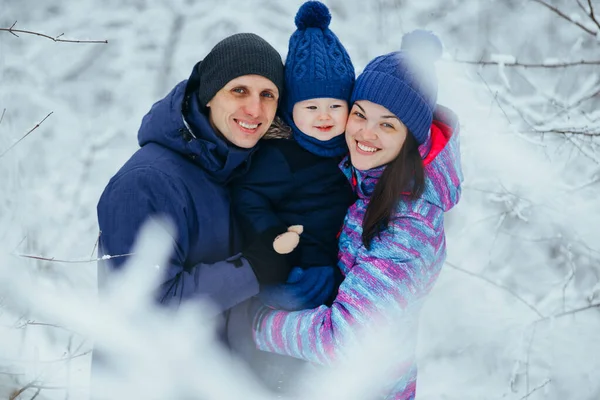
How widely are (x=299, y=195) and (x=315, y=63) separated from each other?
19.6 inches

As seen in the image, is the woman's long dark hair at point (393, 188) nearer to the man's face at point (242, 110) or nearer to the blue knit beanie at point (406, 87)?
the blue knit beanie at point (406, 87)

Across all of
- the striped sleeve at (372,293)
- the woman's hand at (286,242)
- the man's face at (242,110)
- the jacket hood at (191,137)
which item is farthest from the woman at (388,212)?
the jacket hood at (191,137)

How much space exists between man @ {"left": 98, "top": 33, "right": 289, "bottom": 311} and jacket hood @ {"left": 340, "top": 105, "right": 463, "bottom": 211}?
417mm

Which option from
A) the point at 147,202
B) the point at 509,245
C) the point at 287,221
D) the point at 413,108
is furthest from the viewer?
the point at 509,245

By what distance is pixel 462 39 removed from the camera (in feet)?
18.7

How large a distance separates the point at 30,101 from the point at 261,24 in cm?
274

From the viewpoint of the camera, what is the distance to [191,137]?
176cm

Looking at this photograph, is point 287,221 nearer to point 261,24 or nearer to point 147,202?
point 147,202

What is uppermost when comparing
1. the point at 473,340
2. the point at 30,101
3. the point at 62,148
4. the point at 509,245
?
the point at 30,101

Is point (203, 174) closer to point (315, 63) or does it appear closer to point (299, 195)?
point (299, 195)

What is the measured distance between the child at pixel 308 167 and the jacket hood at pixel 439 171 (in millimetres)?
142

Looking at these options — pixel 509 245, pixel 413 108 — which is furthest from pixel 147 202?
pixel 509 245

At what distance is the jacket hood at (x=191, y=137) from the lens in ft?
5.75

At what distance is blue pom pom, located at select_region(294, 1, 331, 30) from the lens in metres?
1.95
